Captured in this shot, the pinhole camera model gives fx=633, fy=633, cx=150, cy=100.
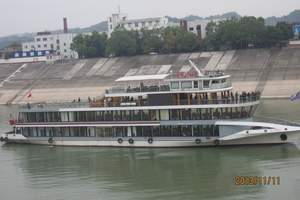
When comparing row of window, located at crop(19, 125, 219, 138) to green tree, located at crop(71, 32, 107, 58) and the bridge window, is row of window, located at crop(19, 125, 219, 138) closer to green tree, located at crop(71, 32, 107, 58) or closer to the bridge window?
the bridge window

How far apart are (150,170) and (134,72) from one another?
5514cm

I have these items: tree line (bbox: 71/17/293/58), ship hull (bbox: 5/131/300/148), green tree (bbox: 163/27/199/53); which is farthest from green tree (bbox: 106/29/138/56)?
ship hull (bbox: 5/131/300/148)

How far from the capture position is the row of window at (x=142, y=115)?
33562mm

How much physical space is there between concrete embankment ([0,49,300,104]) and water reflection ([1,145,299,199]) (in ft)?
108

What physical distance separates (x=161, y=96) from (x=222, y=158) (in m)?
5.79

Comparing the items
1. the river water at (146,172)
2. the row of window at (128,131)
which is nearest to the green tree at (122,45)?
the row of window at (128,131)

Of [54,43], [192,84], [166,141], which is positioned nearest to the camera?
[192,84]

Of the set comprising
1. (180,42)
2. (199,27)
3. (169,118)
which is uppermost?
(199,27)

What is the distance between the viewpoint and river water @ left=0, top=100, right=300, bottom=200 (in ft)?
81.9

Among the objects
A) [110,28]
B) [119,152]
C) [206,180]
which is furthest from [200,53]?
[206,180]

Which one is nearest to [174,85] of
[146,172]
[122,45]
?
[146,172]

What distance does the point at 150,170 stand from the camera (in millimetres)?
29656

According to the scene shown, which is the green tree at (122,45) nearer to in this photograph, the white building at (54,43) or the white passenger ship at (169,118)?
the white building at (54,43)

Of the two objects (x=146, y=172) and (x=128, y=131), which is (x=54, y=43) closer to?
(x=128, y=131)
